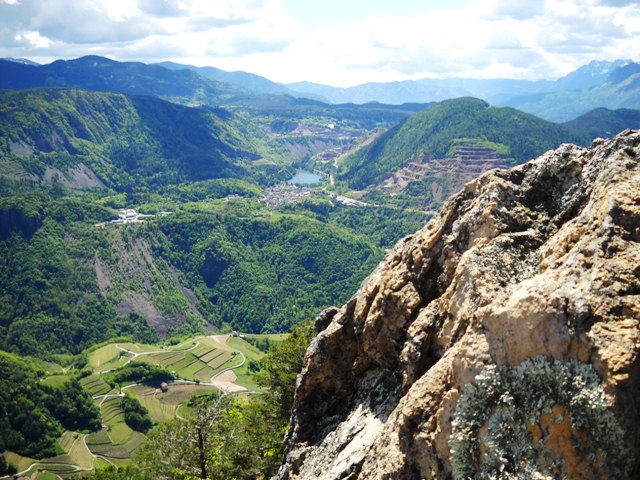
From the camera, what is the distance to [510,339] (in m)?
12.5

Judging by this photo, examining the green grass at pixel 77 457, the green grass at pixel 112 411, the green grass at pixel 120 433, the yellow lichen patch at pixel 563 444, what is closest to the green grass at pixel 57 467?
the green grass at pixel 77 457

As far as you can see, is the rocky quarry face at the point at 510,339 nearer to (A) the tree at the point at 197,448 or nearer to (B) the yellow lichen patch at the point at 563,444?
(B) the yellow lichen patch at the point at 563,444

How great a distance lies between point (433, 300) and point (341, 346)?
6770 millimetres

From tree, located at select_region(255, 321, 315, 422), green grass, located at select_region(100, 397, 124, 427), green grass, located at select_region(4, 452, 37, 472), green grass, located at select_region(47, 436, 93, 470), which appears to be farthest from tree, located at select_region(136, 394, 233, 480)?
green grass, located at select_region(100, 397, 124, 427)

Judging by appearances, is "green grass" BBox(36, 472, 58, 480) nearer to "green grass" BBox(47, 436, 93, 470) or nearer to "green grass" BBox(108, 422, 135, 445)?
"green grass" BBox(47, 436, 93, 470)

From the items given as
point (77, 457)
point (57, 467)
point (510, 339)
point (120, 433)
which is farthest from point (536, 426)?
point (120, 433)

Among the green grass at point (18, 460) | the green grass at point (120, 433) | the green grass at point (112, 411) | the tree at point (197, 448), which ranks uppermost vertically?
the tree at point (197, 448)

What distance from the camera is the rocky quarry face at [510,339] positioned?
1105cm

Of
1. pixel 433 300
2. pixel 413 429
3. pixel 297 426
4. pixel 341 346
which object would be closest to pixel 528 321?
pixel 413 429

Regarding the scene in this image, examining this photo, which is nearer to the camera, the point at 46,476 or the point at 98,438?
the point at 46,476

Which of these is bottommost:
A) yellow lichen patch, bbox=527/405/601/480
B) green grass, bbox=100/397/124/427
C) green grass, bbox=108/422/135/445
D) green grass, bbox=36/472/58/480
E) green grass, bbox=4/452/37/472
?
green grass, bbox=100/397/124/427

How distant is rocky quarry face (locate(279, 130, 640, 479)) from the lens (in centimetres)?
1105

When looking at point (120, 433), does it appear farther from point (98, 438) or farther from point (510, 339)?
point (510, 339)

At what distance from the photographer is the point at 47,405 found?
600ft
